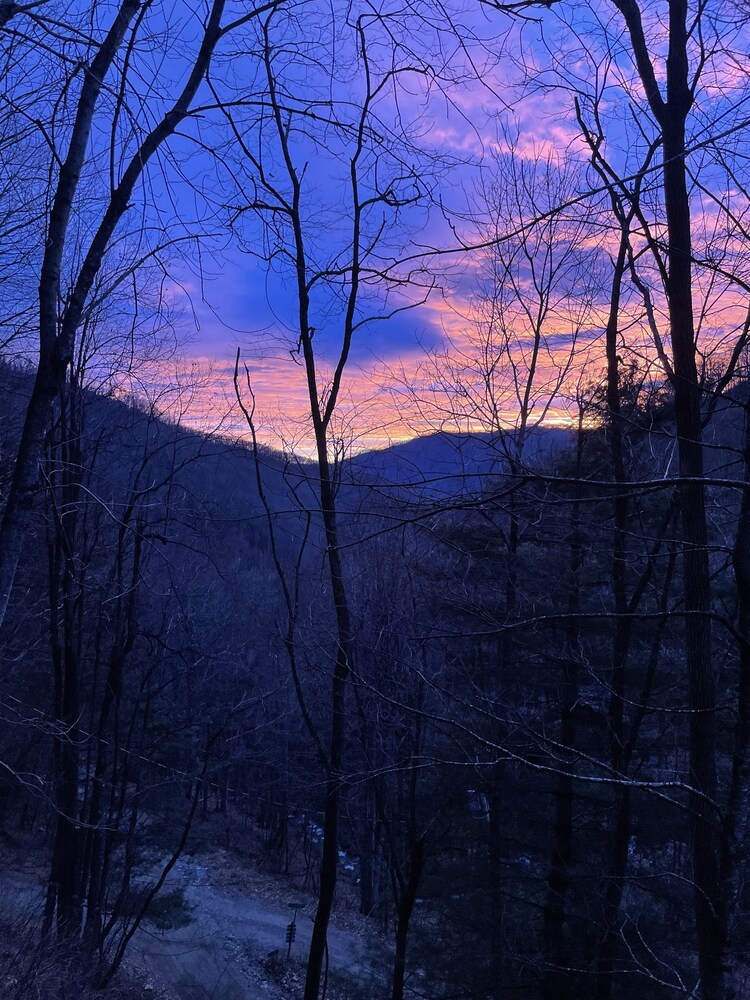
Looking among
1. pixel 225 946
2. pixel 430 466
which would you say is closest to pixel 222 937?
pixel 225 946

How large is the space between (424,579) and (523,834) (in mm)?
4609

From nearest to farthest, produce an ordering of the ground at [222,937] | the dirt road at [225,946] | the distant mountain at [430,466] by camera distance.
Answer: the distant mountain at [430,466] < the ground at [222,937] < the dirt road at [225,946]

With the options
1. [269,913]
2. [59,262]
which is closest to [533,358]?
[59,262]

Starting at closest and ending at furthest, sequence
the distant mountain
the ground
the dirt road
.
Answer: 1. the distant mountain
2. the ground
3. the dirt road

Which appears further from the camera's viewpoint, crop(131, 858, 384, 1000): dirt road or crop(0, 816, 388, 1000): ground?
crop(131, 858, 384, 1000): dirt road

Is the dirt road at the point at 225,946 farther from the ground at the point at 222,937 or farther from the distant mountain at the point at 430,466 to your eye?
the distant mountain at the point at 430,466

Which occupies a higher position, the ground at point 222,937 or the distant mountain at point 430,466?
the distant mountain at point 430,466

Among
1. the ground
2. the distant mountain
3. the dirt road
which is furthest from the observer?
the dirt road

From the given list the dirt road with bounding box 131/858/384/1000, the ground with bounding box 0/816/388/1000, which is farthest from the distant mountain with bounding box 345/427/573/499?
the dirt road with bounding box 131/858/384/1000

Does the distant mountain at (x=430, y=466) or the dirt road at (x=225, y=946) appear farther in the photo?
the dirt road at (x=225, y=946)

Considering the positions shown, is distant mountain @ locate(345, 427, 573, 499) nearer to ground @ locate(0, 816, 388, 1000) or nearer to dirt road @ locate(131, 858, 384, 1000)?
ground @ locate(0, 816, 388, 1000)

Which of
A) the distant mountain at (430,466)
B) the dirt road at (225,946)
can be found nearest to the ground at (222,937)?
the dirt road at (225,946)

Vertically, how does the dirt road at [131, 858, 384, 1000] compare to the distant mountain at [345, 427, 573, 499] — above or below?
below

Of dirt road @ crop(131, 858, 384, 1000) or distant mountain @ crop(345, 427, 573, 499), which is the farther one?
dirt road @ crop(131, 858, 384, 1000)
